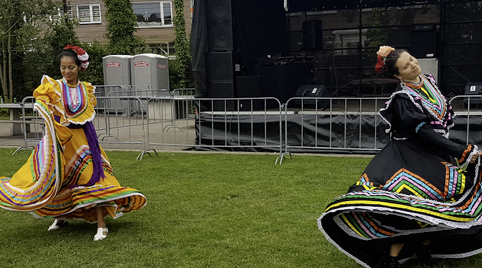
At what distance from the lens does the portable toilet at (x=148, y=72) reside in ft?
60.0

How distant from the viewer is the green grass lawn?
12.9 ft

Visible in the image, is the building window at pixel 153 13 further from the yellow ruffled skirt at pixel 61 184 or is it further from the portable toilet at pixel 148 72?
the yellow ruffled skirt at pixel 61 184

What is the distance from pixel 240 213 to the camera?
16.8ft

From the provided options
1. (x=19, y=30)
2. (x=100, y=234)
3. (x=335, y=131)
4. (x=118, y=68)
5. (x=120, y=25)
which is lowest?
(x=100, y=234)

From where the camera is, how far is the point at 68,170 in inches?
172

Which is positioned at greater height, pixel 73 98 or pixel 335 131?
pixel 73 98

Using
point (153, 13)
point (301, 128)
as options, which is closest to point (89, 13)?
point (153, 13)

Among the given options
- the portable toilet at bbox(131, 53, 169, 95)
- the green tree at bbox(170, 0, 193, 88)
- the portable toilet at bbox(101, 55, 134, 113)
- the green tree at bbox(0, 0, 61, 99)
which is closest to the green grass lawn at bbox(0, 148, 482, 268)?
the portable toilet at bbox(131, 53, 169, 95)

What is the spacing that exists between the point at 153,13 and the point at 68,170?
2779 centimetres

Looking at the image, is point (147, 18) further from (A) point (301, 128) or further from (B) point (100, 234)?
(B) point (100, 234)

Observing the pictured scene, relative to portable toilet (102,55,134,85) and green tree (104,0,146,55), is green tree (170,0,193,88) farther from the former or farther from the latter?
portable toilet (102,55,134,85)

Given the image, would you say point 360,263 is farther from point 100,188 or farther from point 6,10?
point 6,10

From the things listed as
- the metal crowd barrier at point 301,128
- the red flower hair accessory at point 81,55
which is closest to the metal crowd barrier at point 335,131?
the metal crowd barrier at point 301,128

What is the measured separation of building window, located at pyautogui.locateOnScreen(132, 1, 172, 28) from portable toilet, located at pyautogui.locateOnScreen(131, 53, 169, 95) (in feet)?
42.2
